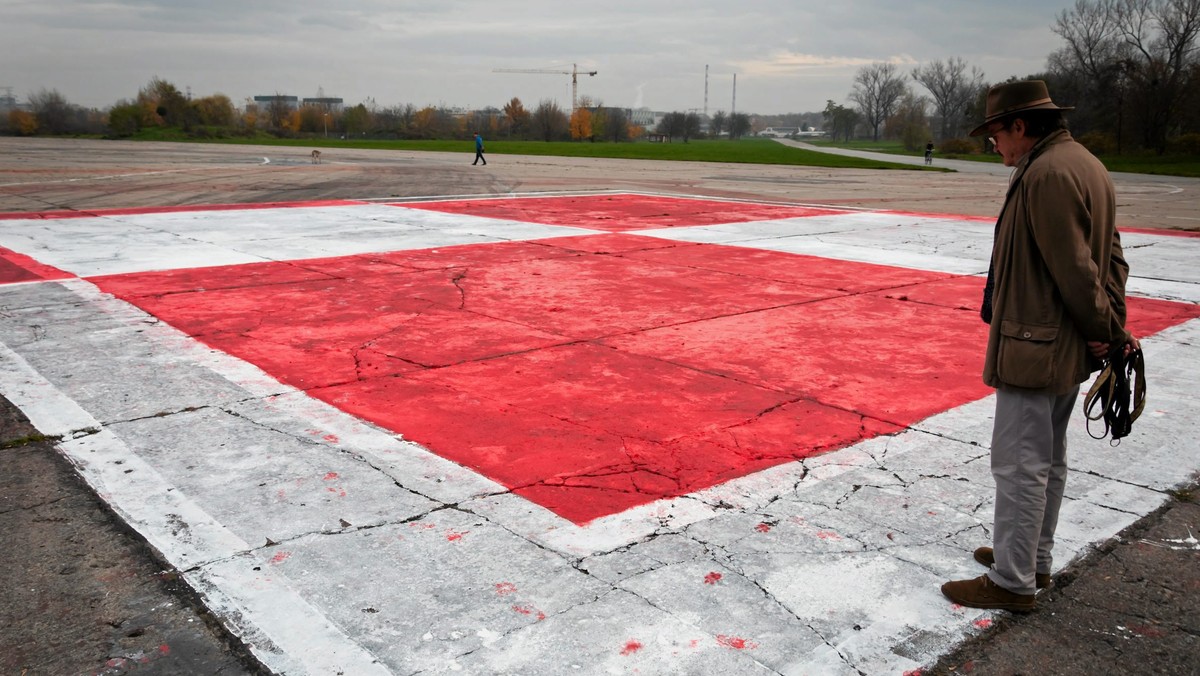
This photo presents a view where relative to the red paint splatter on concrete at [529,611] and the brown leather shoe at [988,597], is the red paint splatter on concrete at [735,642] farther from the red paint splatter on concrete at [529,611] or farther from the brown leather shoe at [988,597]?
the brown leather shoe at [988,597]

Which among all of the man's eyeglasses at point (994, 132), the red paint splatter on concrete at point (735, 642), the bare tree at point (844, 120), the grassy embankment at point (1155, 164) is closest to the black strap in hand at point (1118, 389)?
the man's eyeglasses at point (994, 132)

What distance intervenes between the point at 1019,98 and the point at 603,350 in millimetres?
4671

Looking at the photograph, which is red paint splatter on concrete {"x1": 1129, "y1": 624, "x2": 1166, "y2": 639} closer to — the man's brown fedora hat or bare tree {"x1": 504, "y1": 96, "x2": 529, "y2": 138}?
the man's brown fedora hat

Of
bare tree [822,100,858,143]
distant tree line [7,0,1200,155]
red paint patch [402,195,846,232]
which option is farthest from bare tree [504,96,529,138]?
red paint patch [402,195,846,232]

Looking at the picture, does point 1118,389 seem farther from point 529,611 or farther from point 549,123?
point 549,123

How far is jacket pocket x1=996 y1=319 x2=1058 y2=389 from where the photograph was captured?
3.44 metres

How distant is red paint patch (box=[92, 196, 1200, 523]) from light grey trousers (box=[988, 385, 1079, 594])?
1.67 meters

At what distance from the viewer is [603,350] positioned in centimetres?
782

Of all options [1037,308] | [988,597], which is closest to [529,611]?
[988,597]

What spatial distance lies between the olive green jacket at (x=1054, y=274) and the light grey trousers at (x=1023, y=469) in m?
0.10

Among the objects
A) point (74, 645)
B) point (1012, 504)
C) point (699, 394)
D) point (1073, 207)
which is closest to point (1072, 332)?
→ point (1073, 207)

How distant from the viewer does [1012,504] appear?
3619mm

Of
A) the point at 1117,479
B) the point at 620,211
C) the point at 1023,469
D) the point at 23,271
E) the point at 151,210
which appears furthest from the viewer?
the point at 620,211

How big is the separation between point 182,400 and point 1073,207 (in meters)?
5.48
